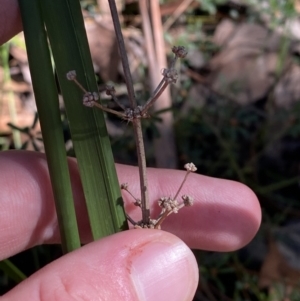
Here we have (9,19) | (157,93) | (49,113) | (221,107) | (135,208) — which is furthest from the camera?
(221,107)

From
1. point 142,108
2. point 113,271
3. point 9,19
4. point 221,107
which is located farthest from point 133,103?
point 221,107

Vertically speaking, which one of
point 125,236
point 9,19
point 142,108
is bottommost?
point 125,236

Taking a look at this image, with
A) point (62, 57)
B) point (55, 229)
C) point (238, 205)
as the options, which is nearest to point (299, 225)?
point (238, 205)

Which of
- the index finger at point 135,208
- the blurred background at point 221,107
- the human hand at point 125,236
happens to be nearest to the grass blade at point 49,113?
the human hand at point 125,236

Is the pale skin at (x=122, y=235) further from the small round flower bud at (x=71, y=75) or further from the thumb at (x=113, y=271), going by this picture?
the small round flower bud at (x=71, y=75)

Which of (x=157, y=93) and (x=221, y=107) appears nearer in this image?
(x=157, y=93)

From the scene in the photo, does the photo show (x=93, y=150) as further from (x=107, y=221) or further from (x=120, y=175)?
(x=120, y=175)

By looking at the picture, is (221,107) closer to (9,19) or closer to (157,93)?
(9,19)
